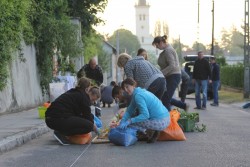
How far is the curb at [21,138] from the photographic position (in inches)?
376

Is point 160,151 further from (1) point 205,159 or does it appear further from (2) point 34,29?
(2) point 34,29

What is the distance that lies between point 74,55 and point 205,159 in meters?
18.2

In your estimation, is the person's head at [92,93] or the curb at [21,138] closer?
the curb at [21,138]

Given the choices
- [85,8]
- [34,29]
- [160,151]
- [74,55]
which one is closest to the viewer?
[160,151]

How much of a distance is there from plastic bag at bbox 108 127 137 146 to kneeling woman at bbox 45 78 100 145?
1.38 ft

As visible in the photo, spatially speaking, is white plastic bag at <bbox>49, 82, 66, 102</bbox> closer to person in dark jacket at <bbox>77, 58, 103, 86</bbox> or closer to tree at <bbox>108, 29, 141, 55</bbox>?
person in dark jacket at <bbox>77, 58, 103, 86</bbox>

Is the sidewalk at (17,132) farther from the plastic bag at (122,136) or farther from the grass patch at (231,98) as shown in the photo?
the grass patch at (231,98)

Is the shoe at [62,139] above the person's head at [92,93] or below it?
below

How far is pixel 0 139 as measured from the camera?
991 centimetres

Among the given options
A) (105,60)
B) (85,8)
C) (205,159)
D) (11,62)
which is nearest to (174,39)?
(105,60)

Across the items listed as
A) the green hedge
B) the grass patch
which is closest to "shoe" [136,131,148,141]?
the grass patch

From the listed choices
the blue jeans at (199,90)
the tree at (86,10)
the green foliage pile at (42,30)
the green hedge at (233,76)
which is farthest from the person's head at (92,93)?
the green hedge at (233,76)

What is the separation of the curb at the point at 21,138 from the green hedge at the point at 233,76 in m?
28.2

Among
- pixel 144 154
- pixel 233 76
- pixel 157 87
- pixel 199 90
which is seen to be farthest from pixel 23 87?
pixel 233 76
